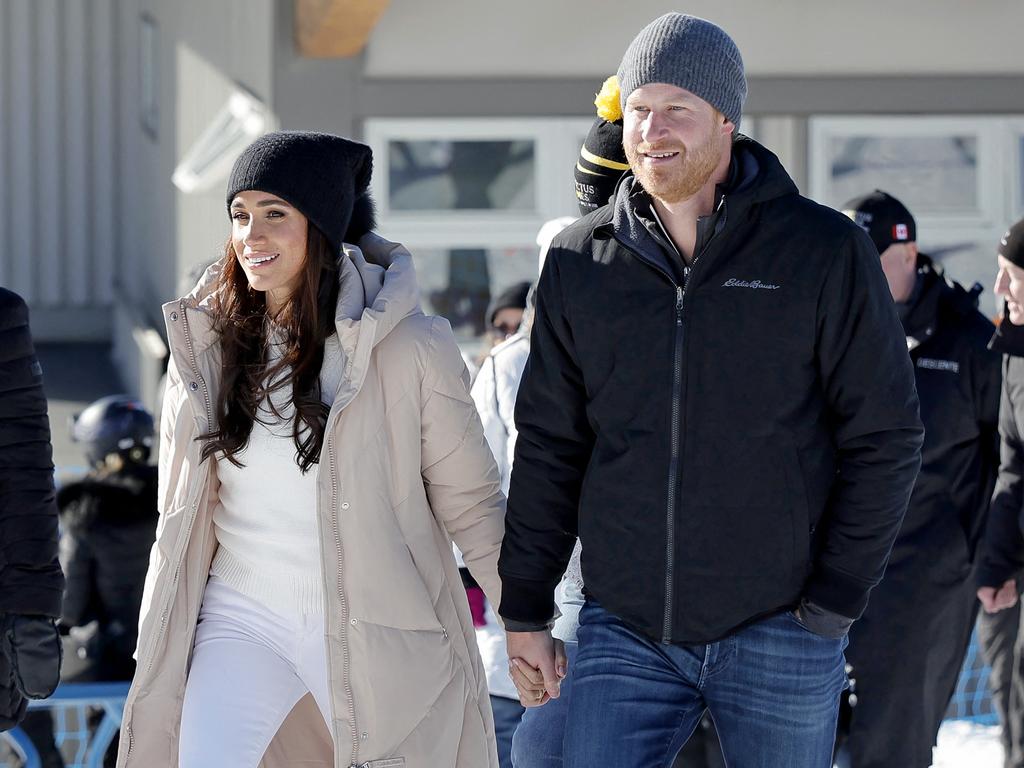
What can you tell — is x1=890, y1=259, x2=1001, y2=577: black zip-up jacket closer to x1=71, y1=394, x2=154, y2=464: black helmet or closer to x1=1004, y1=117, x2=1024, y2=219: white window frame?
x1=71, y1=394, x2=154, y2=464: black helmet

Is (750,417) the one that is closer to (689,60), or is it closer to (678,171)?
(678,171)

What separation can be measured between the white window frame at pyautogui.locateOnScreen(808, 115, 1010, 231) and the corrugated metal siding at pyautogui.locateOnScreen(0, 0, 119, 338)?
428 inches

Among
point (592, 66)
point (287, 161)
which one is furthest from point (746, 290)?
point (592, 66)

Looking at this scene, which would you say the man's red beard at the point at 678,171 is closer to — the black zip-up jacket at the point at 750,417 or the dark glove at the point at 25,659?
the black zip-up jacket at the point at 750,417

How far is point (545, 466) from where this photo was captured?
3.25m

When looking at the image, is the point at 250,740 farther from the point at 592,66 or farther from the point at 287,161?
the point at 592,66

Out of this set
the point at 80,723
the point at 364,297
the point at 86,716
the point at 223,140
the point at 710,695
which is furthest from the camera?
the point at 223,140

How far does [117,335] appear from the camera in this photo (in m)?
17.3

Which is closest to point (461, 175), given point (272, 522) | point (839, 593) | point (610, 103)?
point (610, 103)

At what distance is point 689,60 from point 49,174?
52.6ft

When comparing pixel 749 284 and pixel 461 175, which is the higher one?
pixel 461 175

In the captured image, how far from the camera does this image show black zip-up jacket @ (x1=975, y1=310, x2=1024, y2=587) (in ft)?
16.8

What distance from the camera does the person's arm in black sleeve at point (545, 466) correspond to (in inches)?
127

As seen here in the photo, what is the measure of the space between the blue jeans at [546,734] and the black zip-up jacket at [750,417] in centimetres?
69
